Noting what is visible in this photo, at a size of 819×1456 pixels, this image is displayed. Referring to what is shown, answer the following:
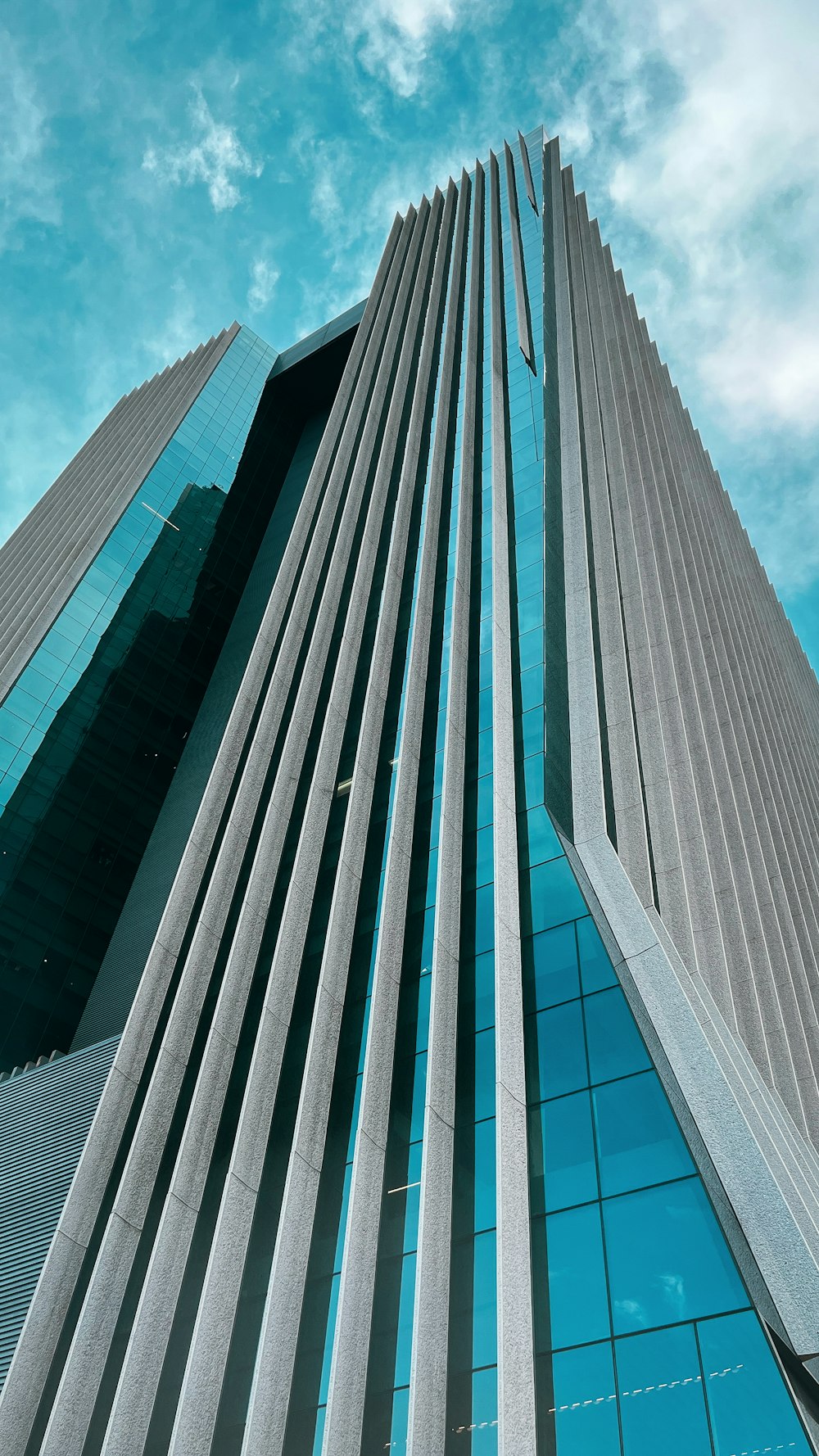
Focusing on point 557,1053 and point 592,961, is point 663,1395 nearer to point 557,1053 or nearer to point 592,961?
point 557,1053

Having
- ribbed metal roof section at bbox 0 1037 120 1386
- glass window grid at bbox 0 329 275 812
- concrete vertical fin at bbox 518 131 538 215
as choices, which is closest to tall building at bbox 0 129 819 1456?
ribbed metal roof section at bbox 0 1037 120 1386

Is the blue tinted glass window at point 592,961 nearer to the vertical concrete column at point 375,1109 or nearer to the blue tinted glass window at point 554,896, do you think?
the blue tinted glass window at point 554,896

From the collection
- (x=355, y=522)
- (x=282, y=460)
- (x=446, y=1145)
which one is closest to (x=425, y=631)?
(x=355, y=522)

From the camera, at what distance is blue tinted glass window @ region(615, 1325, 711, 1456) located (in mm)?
15062

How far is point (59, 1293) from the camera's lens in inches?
918

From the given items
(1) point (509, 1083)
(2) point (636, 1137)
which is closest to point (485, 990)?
(1) point (509, 1083)

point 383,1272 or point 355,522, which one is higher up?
point 355,522

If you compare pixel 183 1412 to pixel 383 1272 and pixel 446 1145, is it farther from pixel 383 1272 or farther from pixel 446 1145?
pixel 446 1145

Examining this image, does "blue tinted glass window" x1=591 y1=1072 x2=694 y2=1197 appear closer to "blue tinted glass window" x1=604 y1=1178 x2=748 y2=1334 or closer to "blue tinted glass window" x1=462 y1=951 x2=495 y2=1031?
"blue tinted glass window" x1=604 y1=1178 x2=748 y2=1334

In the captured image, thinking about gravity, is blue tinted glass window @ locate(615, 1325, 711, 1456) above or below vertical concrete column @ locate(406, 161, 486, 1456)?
below

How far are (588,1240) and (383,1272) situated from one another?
389 centimetres

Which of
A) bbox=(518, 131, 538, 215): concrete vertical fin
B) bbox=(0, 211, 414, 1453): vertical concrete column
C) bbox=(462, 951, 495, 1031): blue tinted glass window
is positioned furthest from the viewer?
bbox=(518, 131, 538, 215): concrete vertical fin

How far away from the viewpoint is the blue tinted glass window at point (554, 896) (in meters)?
23.0

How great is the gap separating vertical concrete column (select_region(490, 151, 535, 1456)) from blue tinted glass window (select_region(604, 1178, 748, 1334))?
1404 millimetres
